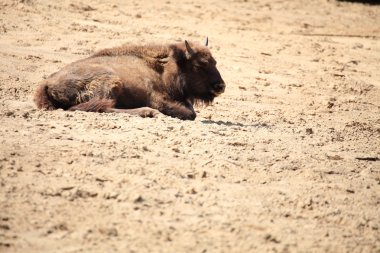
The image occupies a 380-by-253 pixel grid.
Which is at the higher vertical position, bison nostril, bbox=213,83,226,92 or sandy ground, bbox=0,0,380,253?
bison nostril, bbox=213,83,226,92

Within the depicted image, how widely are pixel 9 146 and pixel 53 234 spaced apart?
1628 millimetres

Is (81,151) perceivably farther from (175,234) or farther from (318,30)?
(318,30)

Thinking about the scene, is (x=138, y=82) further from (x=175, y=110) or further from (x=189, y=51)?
(x=189, y=51)

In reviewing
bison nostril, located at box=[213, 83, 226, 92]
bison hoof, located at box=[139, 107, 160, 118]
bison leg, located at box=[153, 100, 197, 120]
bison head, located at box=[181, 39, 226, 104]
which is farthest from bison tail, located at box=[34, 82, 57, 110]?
bison nostril, located at box=[213, 83, 226, 92]

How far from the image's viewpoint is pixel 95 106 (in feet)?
25.2

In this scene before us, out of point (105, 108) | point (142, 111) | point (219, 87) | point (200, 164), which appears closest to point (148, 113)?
point (142, 111)

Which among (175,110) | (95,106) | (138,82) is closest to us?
(95,106)

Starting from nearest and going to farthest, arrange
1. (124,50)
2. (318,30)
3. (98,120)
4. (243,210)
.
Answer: (243,210)
(98,120)
(124,50)
(318,30)

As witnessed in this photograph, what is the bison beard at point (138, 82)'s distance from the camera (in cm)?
773

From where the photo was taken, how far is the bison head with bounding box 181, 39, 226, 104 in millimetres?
8703

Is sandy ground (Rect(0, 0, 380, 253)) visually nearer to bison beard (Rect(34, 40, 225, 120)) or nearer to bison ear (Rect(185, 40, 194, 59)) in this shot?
bison beard (Rect(34, 40, 225, 120))

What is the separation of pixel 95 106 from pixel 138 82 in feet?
2.22

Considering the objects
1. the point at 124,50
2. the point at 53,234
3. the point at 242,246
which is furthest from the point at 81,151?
the point at 124,50

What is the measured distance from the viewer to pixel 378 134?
8797mm
